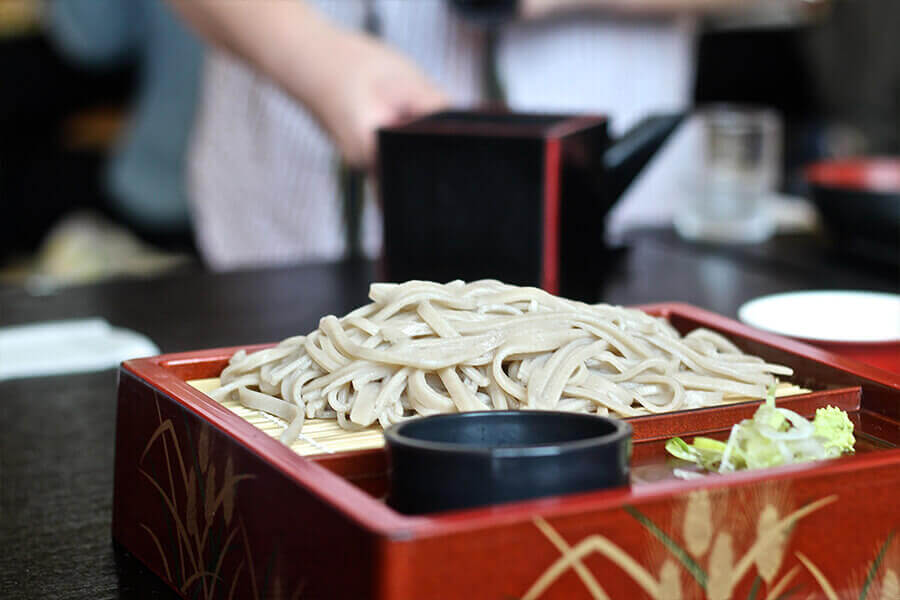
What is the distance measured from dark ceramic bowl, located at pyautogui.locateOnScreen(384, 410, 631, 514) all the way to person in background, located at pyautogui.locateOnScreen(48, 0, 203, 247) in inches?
117

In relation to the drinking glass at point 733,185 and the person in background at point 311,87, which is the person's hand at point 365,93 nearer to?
the person in background at point 311,87

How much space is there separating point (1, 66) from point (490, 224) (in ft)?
9.42

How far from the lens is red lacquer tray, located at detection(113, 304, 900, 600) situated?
1.67 ft

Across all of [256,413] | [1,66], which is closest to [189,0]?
[256,413]

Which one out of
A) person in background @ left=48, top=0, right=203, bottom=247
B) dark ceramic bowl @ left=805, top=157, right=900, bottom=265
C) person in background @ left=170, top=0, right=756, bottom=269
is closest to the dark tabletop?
dark ceramic bowl @ left=805, top=157, right=900, bottom=265

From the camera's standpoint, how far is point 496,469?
529mm

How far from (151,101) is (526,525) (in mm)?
3207

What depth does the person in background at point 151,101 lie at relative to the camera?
3391 millimetres

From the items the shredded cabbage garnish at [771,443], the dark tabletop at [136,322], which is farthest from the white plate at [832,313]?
the shredded cabbage garnish at [771,443]

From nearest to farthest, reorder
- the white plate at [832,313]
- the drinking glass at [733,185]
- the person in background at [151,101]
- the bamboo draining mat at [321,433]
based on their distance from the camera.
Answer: the bamboo draining mat at [321,433] → the white plate at [832,313] → the drinking glass at [733,185] → the person in background at [151,101]

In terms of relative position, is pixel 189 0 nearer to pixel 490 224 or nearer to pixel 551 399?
pixel 490 224

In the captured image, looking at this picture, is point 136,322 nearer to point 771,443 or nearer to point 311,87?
point 311,87

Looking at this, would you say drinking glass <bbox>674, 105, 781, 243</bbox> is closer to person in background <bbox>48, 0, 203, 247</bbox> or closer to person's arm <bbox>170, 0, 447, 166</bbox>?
person's arm <bbox>170, 0, 447, 166</bbox>

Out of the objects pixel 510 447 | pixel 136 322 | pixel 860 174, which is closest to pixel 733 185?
pixel 860 174
